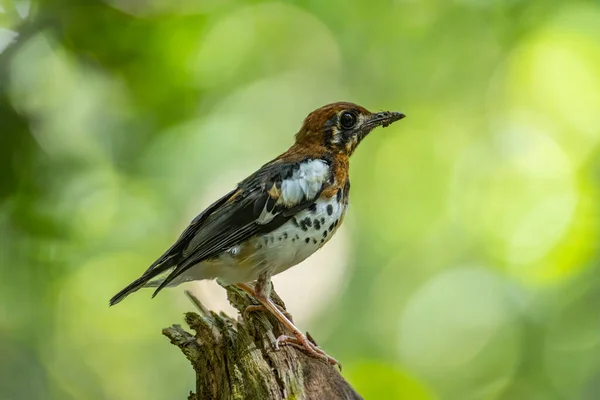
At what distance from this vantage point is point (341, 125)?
5.36 meters

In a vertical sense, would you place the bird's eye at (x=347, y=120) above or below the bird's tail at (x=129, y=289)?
above

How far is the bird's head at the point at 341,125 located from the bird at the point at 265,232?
0.88 ft

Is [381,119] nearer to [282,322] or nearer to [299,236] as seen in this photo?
[299,236]

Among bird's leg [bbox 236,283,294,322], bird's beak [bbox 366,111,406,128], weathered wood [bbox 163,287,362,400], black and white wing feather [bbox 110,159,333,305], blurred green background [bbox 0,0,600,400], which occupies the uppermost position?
blurred green background [bbox 0,0,600,400]

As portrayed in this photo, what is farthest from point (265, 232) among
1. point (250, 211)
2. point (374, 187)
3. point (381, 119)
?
point (374, 187)

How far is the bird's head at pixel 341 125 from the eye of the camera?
533 cm

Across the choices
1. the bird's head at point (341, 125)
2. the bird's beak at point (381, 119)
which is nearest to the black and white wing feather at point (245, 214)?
the bird's head at point (341, 125)

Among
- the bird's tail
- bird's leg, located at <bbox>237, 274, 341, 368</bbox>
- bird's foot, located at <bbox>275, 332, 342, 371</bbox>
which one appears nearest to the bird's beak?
bird's leg, located at <bbox>237, 274, 341, 368</bbox>

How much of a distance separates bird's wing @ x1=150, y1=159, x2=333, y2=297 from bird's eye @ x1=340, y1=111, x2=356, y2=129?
498 millimetres

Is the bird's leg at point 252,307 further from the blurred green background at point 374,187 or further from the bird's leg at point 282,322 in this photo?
the blurred green background at point 374,187

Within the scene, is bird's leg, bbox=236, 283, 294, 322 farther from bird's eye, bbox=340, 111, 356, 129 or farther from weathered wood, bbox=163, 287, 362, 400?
bird's eye, bbox=340, 111, 356, 129

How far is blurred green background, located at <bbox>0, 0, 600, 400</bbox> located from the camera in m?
7.57

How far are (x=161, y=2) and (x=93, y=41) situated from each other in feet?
5.86

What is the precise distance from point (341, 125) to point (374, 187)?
4730mm
